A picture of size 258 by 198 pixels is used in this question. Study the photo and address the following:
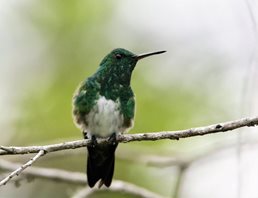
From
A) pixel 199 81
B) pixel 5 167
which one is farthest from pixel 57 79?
pixel 5 167

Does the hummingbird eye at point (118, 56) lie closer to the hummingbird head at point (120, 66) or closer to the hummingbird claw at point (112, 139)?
the hummingbird head at point (120, 66)

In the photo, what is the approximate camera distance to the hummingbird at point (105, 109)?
430 centimetres

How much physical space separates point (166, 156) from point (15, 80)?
4094mm

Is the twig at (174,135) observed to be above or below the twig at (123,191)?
above

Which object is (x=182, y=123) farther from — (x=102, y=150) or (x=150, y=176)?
(x=102, y=150)

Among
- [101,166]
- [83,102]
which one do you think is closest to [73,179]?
[101,166]

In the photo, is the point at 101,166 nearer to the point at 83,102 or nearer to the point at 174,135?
the point at 83,102

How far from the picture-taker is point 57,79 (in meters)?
8.89

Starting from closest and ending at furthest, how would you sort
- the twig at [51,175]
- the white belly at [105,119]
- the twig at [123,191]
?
the white belly at [105,119], the twig at [123,191], the twig at [51,175]

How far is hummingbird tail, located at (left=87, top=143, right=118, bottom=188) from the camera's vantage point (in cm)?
456

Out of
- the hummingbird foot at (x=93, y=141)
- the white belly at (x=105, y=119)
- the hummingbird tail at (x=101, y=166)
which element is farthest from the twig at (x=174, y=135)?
the hummingbird tail at (x=101, y=166)

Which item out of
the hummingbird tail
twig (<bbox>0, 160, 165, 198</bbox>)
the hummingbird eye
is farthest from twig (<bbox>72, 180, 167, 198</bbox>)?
the hummingbird eye

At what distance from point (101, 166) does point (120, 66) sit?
0.71 m

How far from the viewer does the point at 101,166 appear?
15.1 ft
